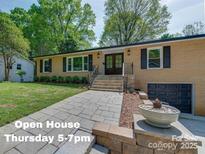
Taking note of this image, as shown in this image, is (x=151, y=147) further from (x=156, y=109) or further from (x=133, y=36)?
(x=133, y=36)

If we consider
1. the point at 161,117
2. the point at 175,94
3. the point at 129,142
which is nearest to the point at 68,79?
the point at 175,94

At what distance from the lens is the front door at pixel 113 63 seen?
1213cm

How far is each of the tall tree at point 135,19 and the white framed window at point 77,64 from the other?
36.8 feet

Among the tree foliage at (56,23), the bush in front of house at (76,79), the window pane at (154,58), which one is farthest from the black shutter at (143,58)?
the tree foliage at (56,23)

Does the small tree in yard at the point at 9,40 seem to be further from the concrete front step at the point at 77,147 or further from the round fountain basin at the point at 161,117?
the round fountain basin at the point at 161,117

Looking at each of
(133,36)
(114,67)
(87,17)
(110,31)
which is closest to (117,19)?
(110,31)

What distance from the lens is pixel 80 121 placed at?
3.53m

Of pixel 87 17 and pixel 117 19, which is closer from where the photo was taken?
pixel 117 19

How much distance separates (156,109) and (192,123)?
5798 millimetres

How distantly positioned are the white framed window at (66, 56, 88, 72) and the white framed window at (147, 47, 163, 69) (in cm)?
575

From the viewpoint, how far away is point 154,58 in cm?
1027

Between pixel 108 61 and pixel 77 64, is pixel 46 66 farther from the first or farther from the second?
pixel 108 61

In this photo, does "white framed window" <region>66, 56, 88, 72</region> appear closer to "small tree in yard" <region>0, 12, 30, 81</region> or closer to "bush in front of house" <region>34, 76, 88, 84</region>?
"bush in front of house" <region>34, 76, 88, 84</region>

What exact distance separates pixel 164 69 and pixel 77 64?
311 inches
